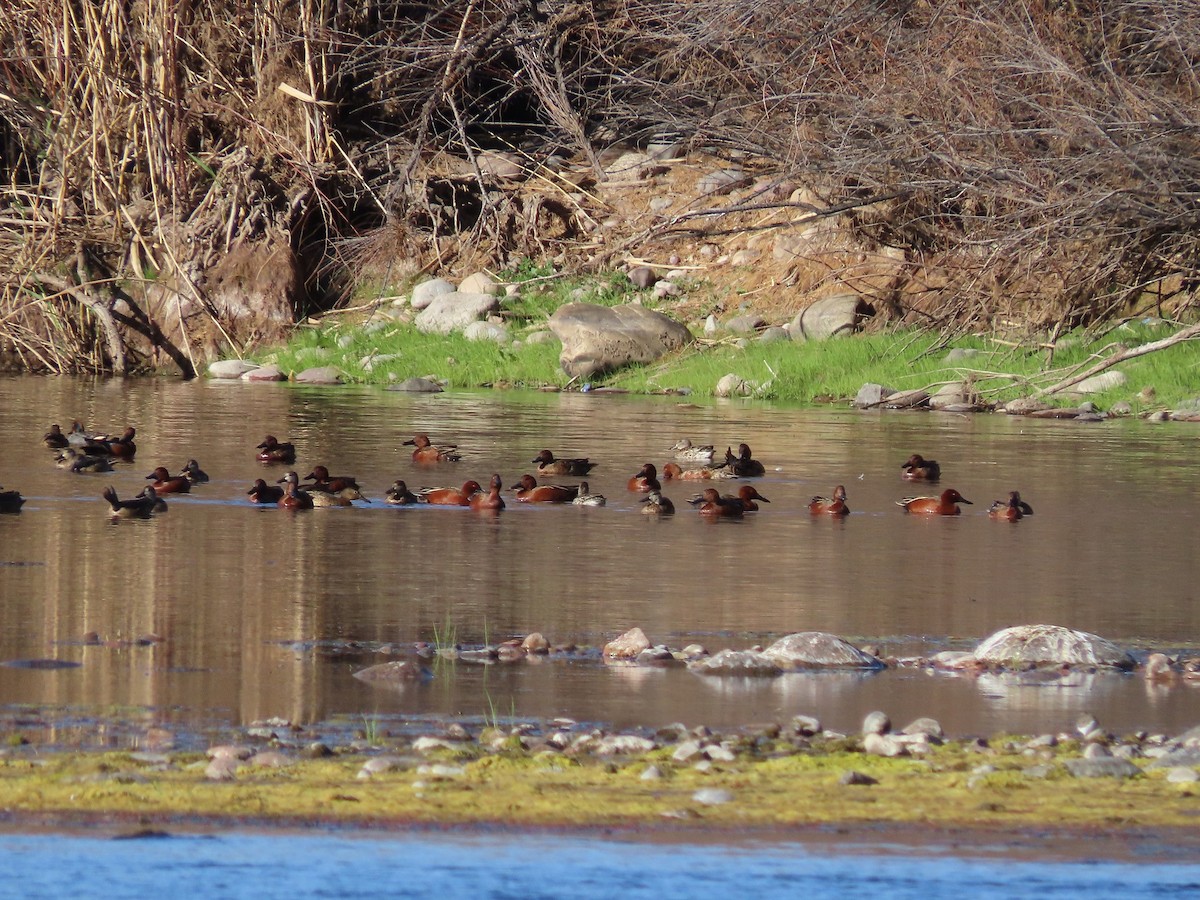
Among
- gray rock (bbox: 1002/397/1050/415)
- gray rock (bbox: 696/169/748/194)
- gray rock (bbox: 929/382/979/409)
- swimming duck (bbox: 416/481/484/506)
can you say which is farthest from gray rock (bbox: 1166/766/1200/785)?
gray rock (bbox: 696/169/748/194)

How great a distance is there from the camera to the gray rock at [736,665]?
8070 millimetres

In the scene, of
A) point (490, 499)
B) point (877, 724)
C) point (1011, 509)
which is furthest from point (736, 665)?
point (1011, 509)

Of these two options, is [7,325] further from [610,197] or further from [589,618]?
[589,618]

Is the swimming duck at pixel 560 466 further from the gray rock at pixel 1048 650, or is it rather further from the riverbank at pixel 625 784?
the riverbank at pixel 625 784

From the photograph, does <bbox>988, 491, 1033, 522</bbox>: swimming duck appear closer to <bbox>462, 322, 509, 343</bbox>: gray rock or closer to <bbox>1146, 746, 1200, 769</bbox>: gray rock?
<bbox>1146, 746, 1200, 769</bbox>: gray rock

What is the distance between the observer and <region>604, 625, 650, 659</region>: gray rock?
27.1 feet

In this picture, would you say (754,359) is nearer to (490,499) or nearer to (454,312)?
(454,312)

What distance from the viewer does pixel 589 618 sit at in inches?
369

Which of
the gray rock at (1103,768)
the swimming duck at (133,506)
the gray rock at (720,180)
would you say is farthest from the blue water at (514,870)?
the gray rock at (720,180)

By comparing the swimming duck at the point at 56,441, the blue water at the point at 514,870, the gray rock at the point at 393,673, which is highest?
the swimming duck at the point at 56,441

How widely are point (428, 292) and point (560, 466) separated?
18232 millimetres

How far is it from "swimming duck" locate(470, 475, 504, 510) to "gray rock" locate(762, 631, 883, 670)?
19.7 ft

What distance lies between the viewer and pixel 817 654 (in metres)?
8.26

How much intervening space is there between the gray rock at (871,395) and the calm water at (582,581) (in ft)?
17.4
